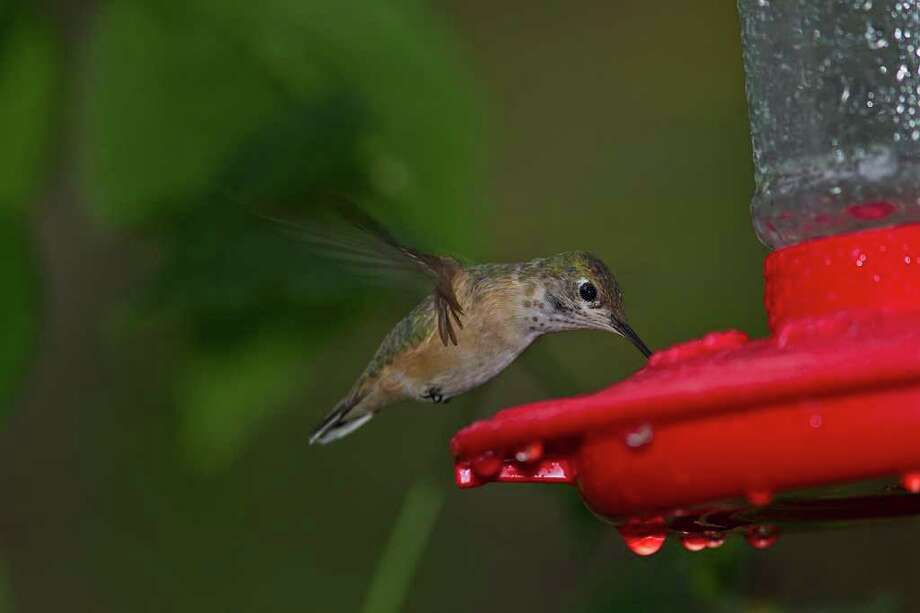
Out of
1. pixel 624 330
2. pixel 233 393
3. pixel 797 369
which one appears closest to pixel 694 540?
pixel 797 369

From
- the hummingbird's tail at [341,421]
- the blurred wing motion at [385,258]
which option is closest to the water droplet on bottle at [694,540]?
the blurred wing motion at [385,258]

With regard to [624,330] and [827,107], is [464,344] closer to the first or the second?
[624,330]

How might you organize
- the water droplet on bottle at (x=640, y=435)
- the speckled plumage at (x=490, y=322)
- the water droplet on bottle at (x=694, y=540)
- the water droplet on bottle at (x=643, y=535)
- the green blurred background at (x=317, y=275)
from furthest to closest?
the green blurred background at (x=317, y=275) < the speckled plumage at (x=490, y=322) < the water droplet on bottle at (x=694, y=540) < the water droplet on bottle at (x=643, y=535) < the water droplet on bottle at (x=640, y=435)

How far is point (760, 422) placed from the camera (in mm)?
1960

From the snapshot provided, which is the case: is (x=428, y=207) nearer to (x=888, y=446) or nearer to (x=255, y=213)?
(x=255, y=213)

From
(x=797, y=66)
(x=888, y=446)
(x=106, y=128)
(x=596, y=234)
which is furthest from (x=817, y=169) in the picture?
(x=596, y=234)

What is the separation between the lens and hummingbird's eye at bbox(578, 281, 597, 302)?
334 cm

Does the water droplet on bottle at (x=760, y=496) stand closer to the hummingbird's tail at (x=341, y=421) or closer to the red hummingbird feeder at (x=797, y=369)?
the red hummingbird feeder at (x=797, y=369)

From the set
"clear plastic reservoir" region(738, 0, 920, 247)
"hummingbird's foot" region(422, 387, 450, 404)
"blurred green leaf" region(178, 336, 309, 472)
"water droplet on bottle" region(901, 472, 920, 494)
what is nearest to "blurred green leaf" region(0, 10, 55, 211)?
"blurred green leaf" region(178, 336, 309, 472)

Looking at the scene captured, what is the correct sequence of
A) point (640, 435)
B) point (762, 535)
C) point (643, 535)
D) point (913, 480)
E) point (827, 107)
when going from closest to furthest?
point (913, 480) → point (640, 435) → point (643, 535) → point (762, 535) → point (827, 107)

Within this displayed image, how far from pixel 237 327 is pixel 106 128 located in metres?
0.60

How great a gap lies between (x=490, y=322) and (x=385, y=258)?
0.32m

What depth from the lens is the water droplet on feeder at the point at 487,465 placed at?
2.22 m

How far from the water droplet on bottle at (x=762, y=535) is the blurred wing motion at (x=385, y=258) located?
939 millimetres
